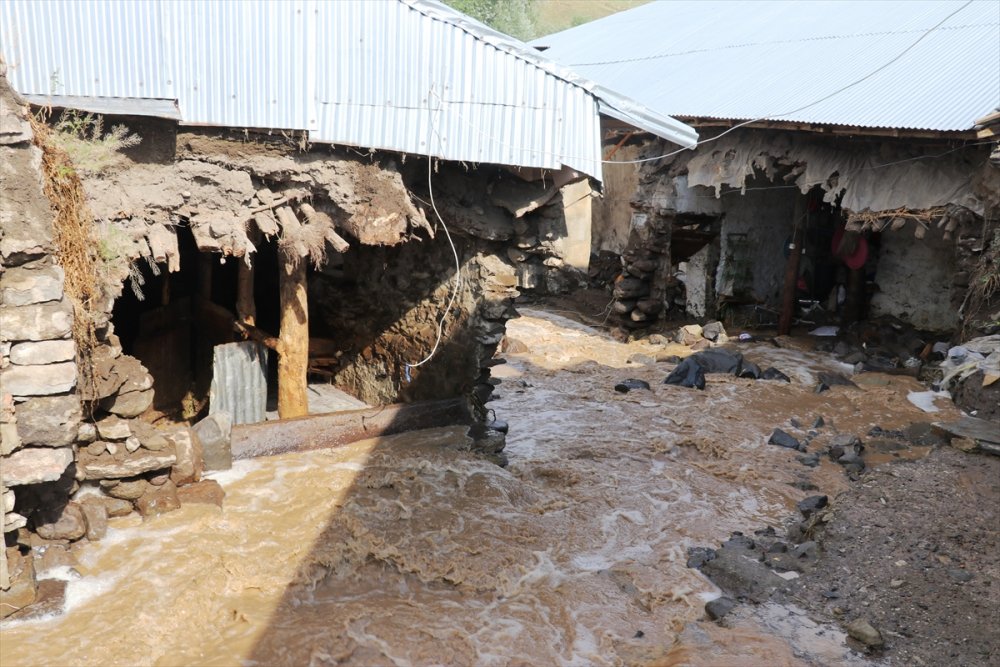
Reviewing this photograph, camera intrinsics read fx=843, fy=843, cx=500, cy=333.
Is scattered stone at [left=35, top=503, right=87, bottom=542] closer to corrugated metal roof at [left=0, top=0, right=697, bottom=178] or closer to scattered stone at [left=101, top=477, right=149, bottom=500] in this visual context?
scattered stone at [left=101, top=477, right=149, bottom=500]

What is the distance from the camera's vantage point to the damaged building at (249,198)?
5.72 m

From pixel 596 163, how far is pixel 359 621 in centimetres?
456

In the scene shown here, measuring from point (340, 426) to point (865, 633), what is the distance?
482 cm

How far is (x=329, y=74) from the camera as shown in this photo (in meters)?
7.34

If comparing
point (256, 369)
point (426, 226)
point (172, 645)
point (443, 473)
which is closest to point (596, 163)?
point (426, 226)

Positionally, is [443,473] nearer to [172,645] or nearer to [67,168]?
[172,645]

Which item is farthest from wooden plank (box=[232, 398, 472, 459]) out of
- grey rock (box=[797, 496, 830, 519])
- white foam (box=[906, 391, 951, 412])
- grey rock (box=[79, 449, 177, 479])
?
white foam (box=[906, 391, 951, 412])

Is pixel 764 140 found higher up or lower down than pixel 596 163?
higher up

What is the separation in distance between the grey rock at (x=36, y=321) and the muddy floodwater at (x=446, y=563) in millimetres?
1726

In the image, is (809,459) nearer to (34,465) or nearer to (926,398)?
(926,398)

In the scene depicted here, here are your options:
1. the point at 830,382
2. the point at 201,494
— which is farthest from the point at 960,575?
the point at 201,494

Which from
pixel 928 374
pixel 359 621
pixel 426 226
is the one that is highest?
pixel 426 226

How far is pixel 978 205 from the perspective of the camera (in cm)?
1081

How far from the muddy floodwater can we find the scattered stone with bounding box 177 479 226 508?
9 centimetres
